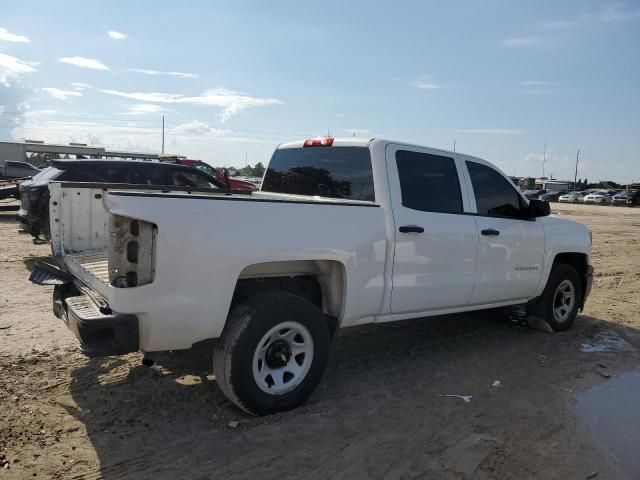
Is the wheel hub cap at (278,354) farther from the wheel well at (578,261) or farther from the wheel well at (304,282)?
the wheel well at (578,261)

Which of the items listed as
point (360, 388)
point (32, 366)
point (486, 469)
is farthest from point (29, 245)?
point (486, 469)

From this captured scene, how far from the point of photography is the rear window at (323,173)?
15.4ft

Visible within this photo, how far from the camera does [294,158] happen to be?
5.48m

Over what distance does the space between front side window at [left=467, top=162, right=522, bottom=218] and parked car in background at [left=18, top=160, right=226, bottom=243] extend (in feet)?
16.1

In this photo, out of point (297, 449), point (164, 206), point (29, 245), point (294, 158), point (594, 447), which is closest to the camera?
point (164, 206)

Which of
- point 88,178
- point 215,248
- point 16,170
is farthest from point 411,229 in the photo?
point 16,170

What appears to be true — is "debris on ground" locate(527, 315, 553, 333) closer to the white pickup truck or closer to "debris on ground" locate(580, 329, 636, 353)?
the white pickup truck

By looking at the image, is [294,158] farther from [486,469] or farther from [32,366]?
[486,469]

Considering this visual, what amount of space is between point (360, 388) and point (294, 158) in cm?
232

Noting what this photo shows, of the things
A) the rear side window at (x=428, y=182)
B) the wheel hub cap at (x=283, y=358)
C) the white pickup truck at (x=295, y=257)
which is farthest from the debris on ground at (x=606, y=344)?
the wheel hub cap at (x=283, y=358)

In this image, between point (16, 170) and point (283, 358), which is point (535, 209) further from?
point (16, 170)

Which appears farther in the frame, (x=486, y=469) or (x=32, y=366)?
(x=32, y=366)

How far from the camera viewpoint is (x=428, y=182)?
492 centimetres

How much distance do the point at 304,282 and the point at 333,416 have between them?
3.40 ft
